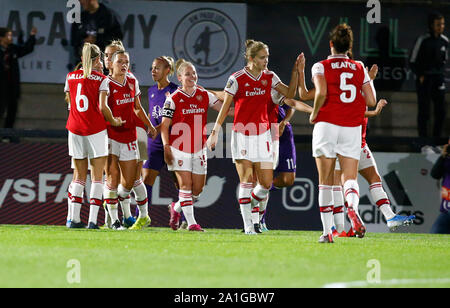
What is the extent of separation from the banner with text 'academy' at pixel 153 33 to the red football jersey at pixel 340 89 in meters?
4.93

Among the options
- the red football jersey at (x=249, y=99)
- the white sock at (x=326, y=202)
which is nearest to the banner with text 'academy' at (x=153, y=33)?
the red football jersey at (x=249, y=99)

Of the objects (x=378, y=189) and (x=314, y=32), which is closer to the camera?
(x=378, y=189)

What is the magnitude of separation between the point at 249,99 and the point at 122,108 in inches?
58.1

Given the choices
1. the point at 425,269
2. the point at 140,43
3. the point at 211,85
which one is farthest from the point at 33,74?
the point at 425,269

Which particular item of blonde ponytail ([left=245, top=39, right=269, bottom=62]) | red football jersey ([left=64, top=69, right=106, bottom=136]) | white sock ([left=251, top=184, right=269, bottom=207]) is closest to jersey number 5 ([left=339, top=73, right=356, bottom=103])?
blonde ponytail ([left=245, top=39, right=269, bottom=62])

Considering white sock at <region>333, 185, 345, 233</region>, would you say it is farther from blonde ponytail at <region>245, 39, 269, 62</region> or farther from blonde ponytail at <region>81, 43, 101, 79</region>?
blonde ponytail at <region>81, 43, 101, 79</region>

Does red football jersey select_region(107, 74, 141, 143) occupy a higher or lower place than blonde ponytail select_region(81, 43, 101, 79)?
lower

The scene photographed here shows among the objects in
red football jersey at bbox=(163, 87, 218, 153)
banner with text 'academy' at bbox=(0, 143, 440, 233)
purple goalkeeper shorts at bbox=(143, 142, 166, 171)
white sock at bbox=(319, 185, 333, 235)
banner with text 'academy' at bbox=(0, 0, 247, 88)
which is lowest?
banner with text 'academy' at bbox=(0, 143, 440, 233)

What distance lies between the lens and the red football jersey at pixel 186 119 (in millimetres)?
9445

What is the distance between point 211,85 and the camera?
493 inches

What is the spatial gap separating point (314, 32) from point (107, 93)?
4.49 metres

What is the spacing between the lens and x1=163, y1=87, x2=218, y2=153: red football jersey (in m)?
9.45

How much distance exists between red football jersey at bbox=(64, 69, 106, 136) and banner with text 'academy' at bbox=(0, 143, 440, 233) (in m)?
2.39
